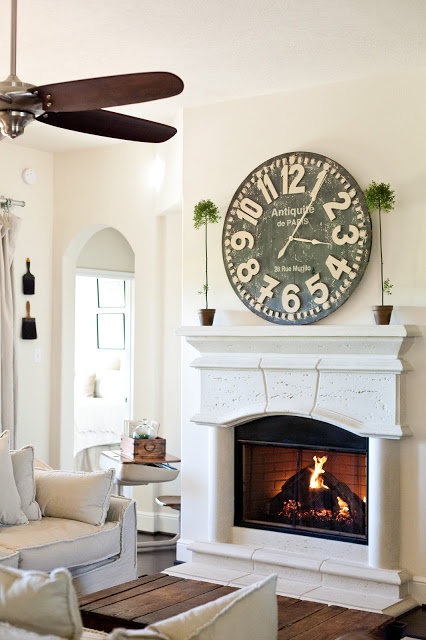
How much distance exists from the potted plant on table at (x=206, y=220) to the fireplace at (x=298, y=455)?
12 centimetres

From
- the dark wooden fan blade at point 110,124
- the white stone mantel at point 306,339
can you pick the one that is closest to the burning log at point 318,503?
the white stone mantel at point 306,339

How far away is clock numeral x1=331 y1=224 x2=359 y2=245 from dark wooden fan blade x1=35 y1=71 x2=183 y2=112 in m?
2.35

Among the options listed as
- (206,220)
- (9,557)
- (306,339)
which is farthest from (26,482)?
(206,220)

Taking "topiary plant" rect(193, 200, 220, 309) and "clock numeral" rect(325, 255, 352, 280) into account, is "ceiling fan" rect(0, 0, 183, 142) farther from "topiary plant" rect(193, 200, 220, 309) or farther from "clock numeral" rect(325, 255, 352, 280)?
"topiary plant" rect(193, 200, 220, 309)

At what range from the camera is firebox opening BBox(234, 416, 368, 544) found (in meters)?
5.05

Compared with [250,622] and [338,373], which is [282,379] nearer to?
[338,373]

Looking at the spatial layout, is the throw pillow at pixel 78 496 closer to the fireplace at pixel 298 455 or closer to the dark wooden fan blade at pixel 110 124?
the fireplace at pixel 298 455

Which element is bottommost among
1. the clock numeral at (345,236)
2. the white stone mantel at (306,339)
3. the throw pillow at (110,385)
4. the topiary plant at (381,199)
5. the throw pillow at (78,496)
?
the throw pillow at (78,496)

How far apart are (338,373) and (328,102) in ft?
5.09

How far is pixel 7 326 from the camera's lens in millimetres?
6359

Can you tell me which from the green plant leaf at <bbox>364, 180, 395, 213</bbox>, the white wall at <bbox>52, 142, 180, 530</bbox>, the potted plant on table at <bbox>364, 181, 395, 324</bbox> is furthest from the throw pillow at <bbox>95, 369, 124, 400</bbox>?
the green plant leaf at <bbox>364, 180, 395, 213</bbox>

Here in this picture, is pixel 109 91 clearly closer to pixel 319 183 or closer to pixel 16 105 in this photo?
pixel 16 105

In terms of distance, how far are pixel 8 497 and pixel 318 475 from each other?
1.79 metres

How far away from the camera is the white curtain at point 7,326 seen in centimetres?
630
